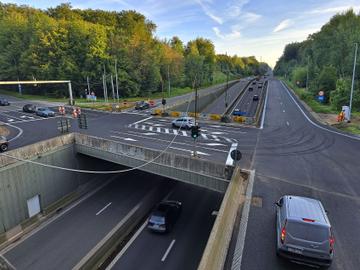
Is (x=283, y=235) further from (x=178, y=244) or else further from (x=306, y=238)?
(x=178, y=244)

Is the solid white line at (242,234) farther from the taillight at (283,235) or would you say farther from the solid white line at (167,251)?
the solid white line at (167,251)

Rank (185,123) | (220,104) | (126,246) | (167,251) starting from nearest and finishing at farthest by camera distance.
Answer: (167,251), (126,246), (185,123), (220,104)

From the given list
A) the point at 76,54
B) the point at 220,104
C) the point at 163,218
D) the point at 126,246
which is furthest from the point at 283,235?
the point at 76,54

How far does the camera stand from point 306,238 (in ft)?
28.3

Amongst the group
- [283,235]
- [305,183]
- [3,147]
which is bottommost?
[305,183]

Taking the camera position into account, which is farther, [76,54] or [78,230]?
[76,54]

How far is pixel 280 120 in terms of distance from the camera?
3516cm

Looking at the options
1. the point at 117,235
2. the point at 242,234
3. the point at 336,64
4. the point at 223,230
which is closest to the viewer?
the point at 223,230

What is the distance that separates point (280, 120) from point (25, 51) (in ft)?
226

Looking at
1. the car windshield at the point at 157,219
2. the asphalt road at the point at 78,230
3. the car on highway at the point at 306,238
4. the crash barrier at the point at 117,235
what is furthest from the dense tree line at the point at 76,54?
the car on highway at the point at 306,238

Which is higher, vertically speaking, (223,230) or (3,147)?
(3,147)

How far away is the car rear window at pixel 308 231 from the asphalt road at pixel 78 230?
1261 cm

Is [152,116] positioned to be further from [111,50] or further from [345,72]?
[345,72]

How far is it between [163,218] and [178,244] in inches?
75.1
